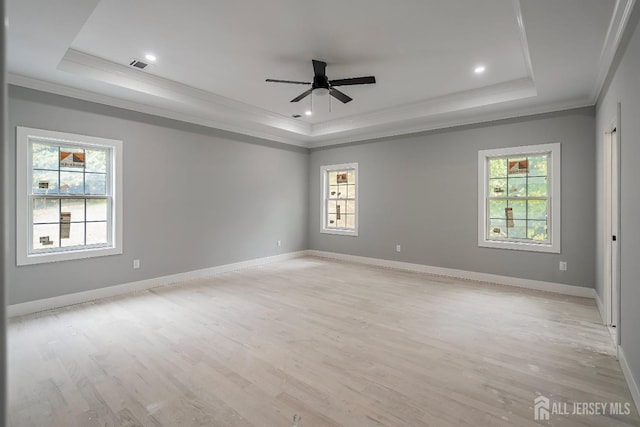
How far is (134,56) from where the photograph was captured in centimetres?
362

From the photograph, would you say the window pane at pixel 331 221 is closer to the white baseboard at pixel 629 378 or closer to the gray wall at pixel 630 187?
the gray wall at pixel 630 187

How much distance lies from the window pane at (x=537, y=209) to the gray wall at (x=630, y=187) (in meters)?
2.14

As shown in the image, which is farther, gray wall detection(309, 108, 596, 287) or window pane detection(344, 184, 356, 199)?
window pane detection(344, 184, 356, 199)

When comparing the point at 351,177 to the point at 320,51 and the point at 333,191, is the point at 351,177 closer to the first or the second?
the point at 333,191

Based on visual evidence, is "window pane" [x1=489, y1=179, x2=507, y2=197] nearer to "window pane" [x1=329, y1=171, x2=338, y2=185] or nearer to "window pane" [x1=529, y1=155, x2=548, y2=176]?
"window pane" [x1=529, y1=155, x2=548, y2=176]

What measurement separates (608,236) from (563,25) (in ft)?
7.56

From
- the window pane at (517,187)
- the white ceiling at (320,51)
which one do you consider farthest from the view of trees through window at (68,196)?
the window pane at (517,187)

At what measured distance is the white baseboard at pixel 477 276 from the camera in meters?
4.47

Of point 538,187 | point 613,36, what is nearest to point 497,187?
point 538,187

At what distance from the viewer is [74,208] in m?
4.16

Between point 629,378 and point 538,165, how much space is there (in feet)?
11.2

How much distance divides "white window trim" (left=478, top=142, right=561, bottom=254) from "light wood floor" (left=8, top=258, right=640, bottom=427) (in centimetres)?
82

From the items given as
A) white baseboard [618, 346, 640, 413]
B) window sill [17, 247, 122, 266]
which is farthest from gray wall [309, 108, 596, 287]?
window sill [17, 247, 122, 266]

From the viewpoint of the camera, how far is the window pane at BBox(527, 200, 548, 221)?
4.78 m
